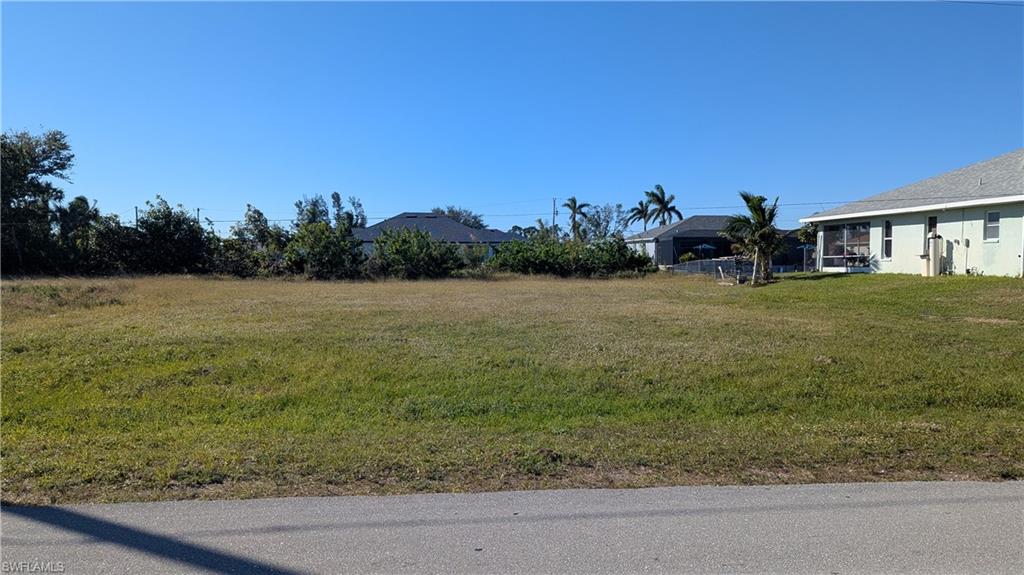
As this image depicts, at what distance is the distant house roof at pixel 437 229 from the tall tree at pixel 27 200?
68.3 feet

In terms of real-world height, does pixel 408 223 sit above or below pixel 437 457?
above

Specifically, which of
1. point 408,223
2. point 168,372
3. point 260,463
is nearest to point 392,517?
point 260,463

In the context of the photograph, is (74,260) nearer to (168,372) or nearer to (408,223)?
(408,223)

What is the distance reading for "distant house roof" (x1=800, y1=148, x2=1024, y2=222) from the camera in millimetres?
21953

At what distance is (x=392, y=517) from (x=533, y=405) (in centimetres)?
355

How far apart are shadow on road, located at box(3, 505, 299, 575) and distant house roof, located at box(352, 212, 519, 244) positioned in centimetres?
5044

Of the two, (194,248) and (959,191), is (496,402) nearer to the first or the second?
(959,191)

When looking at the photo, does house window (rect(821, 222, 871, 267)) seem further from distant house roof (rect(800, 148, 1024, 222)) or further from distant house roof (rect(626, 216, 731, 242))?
distant house roof (rect(626, 216, 731, 242))

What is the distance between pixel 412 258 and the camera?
41344 millimetres

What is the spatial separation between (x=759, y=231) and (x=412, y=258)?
20.6 m

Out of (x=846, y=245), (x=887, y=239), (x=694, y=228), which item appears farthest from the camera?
(x=694, y=228)

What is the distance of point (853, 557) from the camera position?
3680mm

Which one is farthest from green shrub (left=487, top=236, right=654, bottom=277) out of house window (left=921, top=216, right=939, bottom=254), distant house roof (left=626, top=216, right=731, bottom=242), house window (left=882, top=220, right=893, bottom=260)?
house window (left=921, top=216, right=939, bottom=254)

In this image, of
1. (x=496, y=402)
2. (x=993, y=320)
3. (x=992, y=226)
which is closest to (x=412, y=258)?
(x=992, y=226)
